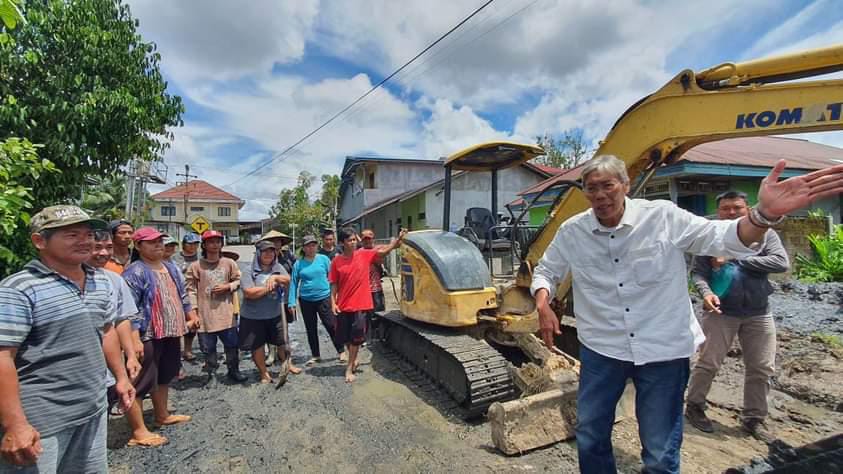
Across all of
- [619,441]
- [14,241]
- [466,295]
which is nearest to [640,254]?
[619,441]

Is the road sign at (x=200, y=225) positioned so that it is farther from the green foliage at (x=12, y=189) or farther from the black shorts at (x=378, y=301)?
the green foliage at (x=12, y=189)

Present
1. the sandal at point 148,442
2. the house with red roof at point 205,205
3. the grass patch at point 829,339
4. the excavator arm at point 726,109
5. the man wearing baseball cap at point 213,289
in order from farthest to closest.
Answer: the house with red roof at point 205,205
the grass patch at point 829,339
the man wearing baseball cap at point 213,289
the sandal at point 148,442
the excavator arm at point 726,109

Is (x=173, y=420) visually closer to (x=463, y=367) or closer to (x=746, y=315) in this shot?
(x=463, y=367)

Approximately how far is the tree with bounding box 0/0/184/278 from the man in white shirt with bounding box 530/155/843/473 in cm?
484

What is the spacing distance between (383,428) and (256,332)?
202cm

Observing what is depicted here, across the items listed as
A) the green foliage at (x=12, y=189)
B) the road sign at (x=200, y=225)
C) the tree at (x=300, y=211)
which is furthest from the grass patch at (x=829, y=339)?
the tree at (x=300, y=211)

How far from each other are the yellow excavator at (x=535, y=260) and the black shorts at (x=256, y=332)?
151 centimetres

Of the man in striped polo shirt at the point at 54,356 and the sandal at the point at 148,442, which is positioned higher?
the man in striped polo shirt at the point at 54,356

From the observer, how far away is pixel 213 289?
15.6 feet

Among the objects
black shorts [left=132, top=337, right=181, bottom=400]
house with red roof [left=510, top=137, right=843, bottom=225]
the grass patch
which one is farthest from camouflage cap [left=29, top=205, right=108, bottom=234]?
Answer: house with red roof [left=510, top=137, right=843, bottom=225]

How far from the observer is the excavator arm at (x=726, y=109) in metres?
2.70

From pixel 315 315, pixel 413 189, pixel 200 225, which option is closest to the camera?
pixel 315 315

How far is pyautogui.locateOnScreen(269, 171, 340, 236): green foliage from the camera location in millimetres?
31109

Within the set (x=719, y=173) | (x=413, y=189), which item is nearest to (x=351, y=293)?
(x=719, y=173)
